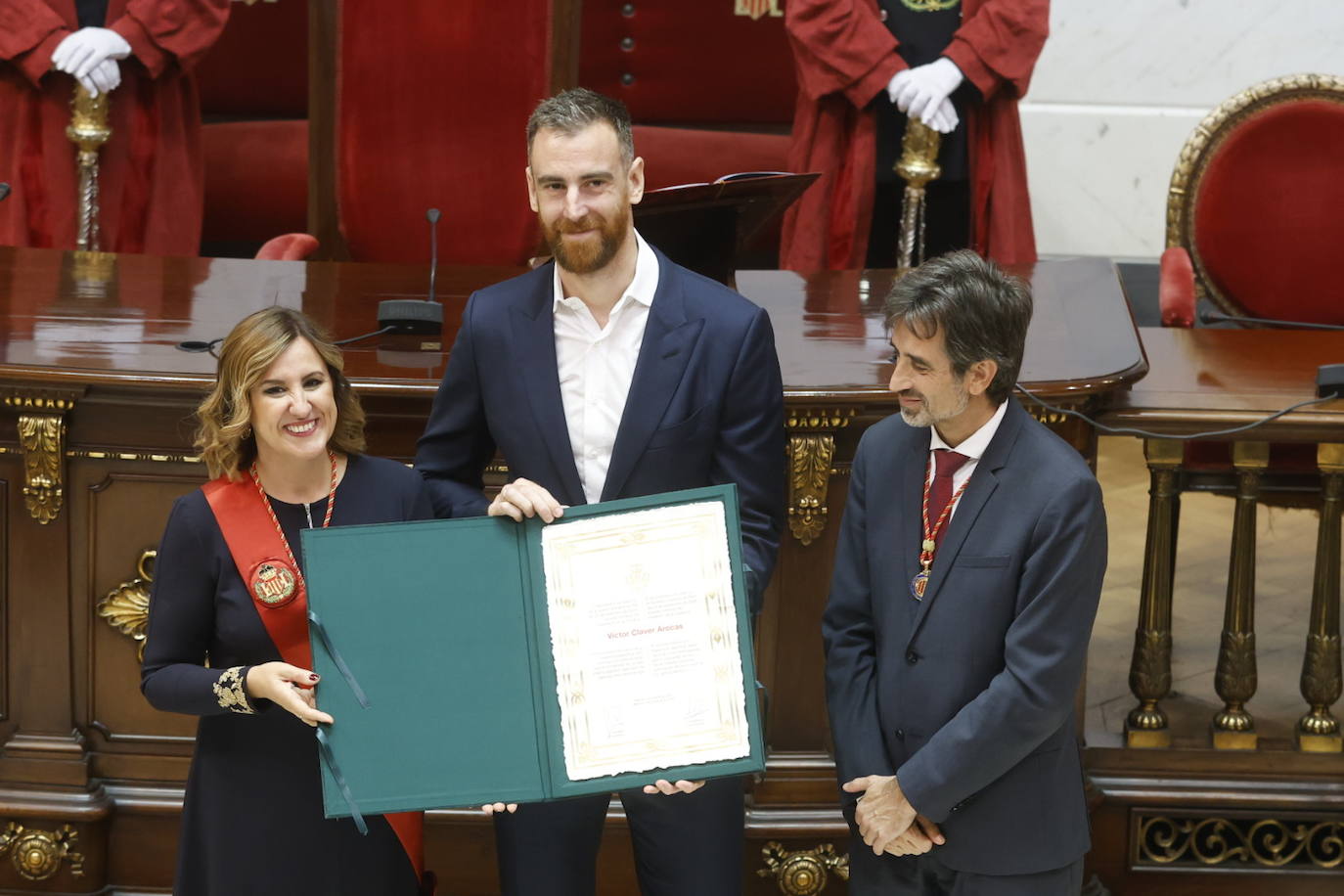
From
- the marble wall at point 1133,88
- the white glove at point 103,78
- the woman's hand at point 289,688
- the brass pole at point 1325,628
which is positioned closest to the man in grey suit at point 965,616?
the woman's hand at point 289,688

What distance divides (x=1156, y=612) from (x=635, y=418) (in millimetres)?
1327

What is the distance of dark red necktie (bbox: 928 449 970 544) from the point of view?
6.89 feet

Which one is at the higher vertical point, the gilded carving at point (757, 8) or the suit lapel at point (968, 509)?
the gilded carving at point (757, 8)

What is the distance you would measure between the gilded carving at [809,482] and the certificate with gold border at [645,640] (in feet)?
2.64

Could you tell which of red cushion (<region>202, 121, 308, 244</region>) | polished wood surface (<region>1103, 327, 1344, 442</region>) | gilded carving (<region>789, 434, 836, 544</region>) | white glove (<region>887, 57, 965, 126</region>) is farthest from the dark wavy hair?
red cushion (<region>202, 121, 308, 244</region>)

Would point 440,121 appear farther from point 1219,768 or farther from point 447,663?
point 447,663

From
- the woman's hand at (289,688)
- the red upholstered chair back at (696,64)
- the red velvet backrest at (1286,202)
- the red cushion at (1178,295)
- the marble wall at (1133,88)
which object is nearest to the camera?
the woman's hand at (289,688)

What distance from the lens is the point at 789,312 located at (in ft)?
10.6

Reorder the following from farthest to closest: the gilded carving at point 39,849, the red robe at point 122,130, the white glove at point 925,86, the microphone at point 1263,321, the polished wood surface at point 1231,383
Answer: the red robe at point 122,130 → the white glove at point 925,86 → the microphone at point 1263,321 → the polished wood surface at point 1231,383 → the gilded carving at point 39,849

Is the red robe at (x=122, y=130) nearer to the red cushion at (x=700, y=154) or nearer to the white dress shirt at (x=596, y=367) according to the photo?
the red cushion at (x=700, y=154)

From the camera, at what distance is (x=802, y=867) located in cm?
283

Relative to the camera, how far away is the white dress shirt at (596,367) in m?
2.14

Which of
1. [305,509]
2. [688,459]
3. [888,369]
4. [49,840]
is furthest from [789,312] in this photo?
[49,840]

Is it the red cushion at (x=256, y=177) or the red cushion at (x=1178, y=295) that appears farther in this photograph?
the red cushion at (x=256, y=177)
